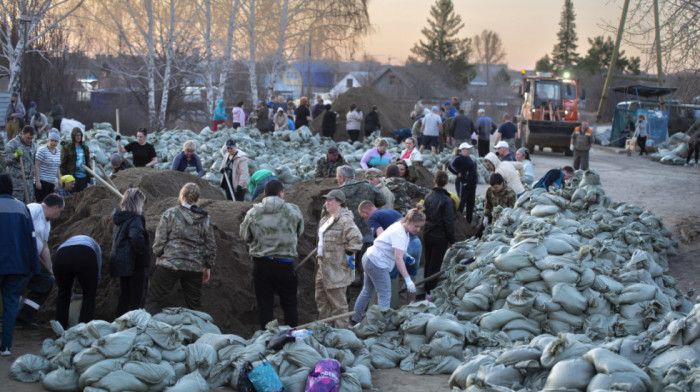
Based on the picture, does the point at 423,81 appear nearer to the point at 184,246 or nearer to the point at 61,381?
the point at 184,246

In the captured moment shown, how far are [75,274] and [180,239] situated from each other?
36.3 inches

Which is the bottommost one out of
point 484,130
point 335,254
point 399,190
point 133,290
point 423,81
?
point 133,290

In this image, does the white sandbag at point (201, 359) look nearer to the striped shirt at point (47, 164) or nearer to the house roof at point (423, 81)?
the striped shirt at point (47, 164)

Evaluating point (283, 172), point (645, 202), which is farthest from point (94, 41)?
point (645, 202)

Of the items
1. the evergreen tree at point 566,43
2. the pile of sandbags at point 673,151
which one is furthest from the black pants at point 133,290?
the evergreen tree at point 566,43

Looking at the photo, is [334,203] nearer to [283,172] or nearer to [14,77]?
[283,172]

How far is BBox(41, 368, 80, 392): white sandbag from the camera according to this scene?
5.30m

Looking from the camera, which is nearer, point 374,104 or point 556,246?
point 556,246

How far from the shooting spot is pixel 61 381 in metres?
5.30

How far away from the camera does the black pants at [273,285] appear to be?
6668 mm

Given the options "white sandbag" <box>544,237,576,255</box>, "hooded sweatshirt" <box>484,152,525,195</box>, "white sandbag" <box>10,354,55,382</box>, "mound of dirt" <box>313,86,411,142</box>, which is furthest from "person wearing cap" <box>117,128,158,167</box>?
"mound of dirt" <box>313,86,411,142</box>

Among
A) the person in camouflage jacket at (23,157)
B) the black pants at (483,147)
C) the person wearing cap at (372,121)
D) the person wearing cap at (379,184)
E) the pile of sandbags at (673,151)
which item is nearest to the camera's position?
the person wearing cap at (379,184)

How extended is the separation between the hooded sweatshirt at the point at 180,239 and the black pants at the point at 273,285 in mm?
553

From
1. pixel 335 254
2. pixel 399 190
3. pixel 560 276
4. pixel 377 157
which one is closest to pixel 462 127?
pixel 377 157
